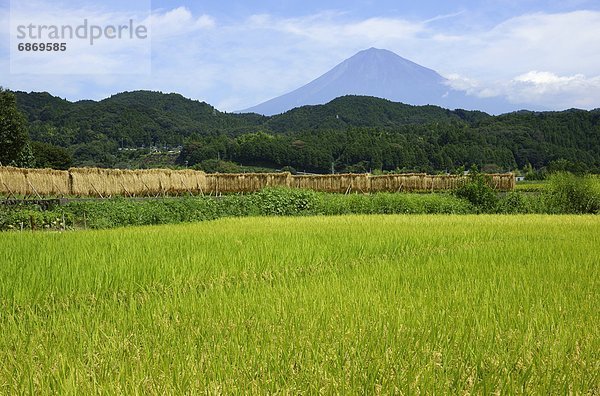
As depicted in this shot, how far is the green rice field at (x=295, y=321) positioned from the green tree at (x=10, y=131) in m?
42.6

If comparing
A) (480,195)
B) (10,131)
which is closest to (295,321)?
(480,195)

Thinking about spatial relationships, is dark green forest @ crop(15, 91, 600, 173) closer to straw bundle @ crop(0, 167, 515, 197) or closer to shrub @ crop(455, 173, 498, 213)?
straw bundle @ crop(0, 167, 515, 197)

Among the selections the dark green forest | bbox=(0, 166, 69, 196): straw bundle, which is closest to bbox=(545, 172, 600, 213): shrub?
bbox=(0, 166, 69, 196): straw bundle

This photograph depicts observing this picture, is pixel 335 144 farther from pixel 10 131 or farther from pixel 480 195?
pixel 480 195

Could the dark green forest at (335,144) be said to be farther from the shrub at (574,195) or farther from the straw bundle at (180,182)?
the shrub at (574,195)

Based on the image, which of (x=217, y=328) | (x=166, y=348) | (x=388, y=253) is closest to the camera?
(x=166, y=348)

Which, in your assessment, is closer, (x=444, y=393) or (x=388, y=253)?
(x=444, y=393)

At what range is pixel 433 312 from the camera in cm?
410

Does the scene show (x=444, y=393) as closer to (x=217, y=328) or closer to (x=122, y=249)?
(x=217, y=328)

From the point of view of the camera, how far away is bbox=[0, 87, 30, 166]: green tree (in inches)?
1777

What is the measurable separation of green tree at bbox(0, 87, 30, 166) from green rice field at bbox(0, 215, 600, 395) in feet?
140

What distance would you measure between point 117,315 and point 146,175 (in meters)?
28.5

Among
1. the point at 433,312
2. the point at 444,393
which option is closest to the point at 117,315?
the point at 433,312

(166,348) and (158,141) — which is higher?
(158,141)
